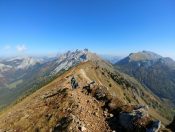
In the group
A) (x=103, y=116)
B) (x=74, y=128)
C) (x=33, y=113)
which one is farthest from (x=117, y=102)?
(x=33, y=113)

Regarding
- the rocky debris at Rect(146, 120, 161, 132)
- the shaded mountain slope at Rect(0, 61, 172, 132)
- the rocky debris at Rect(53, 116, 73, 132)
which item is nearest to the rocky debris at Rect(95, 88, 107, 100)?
the shaded mountain slope at Rect(0, 61, 172, 132)

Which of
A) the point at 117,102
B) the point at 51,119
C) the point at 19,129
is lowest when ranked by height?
the point at 19,129

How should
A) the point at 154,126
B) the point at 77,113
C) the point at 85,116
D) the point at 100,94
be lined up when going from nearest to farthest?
1. the point at 154,126
2. the point at 85,116
3. the point at 77,113
4. the point at 100,94

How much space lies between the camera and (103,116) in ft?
162

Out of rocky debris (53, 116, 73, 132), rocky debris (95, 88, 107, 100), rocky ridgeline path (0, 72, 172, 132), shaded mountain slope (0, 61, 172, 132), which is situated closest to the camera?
rocky ridgeline path (0, 72, 172, 132)

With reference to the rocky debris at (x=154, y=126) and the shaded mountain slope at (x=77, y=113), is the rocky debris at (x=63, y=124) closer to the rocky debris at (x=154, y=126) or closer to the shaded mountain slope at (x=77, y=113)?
the shaded mountain slope at (x=77, y=113)

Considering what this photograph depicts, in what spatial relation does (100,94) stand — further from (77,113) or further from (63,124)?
(63,124)

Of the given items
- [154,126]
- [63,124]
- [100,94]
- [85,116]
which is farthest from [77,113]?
[154,126]

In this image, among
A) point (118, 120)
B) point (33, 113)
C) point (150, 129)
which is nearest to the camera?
point (150, 129)

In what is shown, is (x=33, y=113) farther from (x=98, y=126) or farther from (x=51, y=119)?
(x=98, y=126)

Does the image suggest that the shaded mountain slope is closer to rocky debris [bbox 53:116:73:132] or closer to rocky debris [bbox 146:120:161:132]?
rocky debris [bbox 53:116:73:132]

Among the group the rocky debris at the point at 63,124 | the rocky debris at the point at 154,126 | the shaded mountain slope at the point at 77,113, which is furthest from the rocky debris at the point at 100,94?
the rocky debris at the point at 154,126

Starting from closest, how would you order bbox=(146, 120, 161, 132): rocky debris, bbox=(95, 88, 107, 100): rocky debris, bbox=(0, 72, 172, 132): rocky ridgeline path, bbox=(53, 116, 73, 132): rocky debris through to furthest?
bbox=(146, 120, 161, 132): rocky debris, bbox=(0, 72, 172, 132): rocky ridgeline path, bbox=(53, 116, 73, 132): rocky debris, bbox=(95, 88, 107, 100): rocky debris

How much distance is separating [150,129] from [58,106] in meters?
26.7
